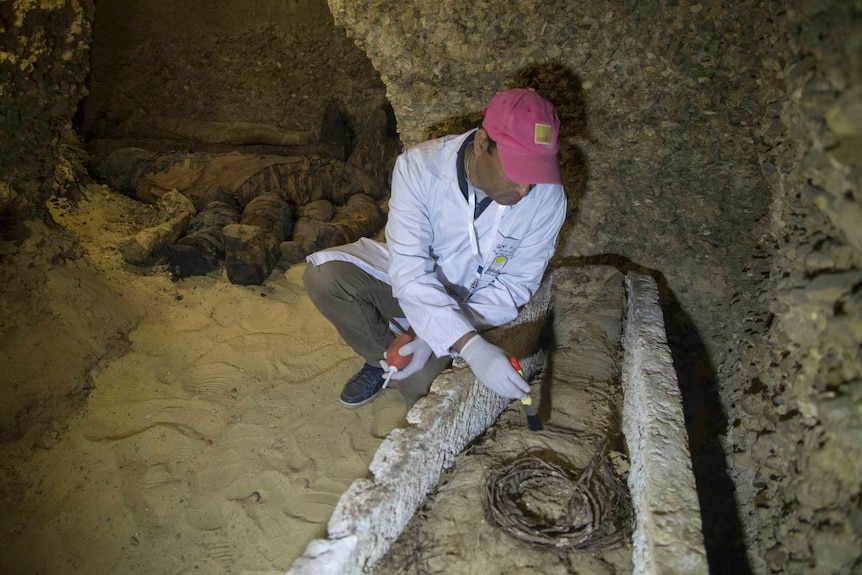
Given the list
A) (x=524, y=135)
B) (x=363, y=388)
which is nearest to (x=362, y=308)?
(x=363, y=388)

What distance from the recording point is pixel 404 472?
163cm

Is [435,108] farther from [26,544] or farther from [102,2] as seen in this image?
[102,2]

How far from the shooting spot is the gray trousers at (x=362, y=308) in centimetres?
250

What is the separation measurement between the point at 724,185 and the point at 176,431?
3.12 m

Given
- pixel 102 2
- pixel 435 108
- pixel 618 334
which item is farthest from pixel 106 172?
pixel 618 334

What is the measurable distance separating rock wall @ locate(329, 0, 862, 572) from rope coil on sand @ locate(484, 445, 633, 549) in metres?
0.46

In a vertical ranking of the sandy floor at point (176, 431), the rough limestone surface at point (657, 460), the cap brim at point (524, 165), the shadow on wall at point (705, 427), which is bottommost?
the sandy floor at point (176, 431)

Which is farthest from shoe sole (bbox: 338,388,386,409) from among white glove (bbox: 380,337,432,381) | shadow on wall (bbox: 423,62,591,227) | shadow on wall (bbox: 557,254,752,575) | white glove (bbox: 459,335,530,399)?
shadow on wall (bbox: 423,62,591,227)

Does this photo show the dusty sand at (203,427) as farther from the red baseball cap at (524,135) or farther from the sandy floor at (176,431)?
the red baseball cap at (524,135)

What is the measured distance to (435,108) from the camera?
9.78ft

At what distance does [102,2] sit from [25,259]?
5.27m

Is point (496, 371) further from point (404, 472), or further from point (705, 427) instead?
point (705, 427)

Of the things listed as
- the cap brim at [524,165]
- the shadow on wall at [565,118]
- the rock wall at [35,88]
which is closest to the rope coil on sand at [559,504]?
the cap brim at [524,165]

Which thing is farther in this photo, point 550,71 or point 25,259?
point 25,259
